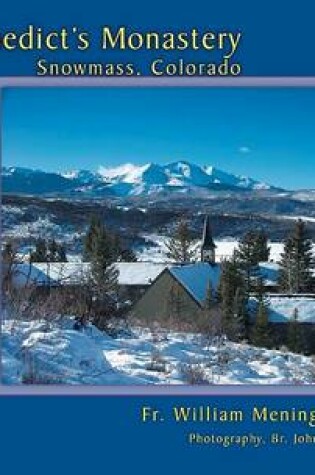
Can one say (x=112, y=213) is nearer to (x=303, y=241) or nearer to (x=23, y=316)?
(x=23, y=316)

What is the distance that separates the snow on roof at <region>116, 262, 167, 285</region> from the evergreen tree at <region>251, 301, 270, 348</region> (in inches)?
64.0

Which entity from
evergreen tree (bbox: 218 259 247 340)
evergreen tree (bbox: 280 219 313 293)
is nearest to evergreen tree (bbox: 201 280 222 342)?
evergreen tree (bbox: 218 259 247 340)

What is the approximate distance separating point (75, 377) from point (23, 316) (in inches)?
37.4

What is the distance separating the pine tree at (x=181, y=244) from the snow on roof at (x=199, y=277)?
251mm

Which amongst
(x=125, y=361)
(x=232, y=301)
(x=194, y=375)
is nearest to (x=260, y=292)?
(x=232, y=301)

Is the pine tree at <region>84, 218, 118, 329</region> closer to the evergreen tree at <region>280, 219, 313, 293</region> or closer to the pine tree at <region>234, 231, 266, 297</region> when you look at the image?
the pine tree at <region>234, 231, 266, 297</region>

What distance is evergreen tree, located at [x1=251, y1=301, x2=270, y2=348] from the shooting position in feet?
35.1

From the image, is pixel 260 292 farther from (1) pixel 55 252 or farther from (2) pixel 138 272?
(1) pixel 55 252

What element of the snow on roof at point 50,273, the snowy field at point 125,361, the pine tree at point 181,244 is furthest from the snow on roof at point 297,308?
the snowy field at point 125,361

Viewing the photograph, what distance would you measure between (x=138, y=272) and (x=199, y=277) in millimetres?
1049

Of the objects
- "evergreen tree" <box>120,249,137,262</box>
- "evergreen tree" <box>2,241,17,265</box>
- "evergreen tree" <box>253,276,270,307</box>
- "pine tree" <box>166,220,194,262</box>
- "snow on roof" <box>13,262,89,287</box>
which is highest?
"pine tree" <box>166,220,194,262</box>

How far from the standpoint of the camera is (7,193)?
232 inches

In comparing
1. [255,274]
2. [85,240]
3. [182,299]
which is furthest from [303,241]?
[85,240]
